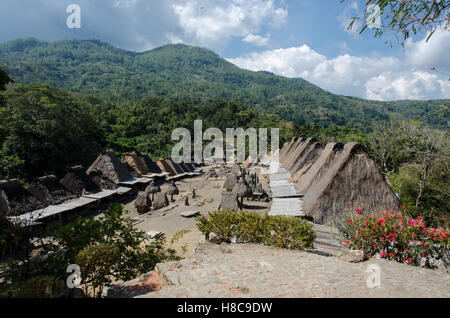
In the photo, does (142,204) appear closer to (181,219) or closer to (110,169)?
(181,219)

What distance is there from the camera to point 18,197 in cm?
1314

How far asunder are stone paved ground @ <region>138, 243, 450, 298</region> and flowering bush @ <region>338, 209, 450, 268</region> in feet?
1.01

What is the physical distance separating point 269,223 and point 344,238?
1820mm

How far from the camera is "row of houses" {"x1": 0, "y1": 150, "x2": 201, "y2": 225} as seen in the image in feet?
41.9

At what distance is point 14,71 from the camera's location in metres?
84.9

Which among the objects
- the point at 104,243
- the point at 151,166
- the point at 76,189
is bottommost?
the point at 76,189

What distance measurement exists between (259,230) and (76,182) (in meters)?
15.3

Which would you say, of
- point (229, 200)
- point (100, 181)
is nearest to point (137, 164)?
point (100, 181)

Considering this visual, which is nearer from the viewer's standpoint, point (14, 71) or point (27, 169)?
point (27, 169)

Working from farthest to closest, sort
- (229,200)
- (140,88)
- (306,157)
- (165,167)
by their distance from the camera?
(140,88)
(165,167)
(306,157)
(229,200)

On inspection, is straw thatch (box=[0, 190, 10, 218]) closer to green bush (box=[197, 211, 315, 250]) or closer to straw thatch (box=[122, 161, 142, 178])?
straw thatch (box=[122, 161, 142, 178])

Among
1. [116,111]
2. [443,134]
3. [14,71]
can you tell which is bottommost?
[443,134]

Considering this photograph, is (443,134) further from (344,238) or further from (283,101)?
(283,101)

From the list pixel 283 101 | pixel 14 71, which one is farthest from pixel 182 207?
pixel 283 101
